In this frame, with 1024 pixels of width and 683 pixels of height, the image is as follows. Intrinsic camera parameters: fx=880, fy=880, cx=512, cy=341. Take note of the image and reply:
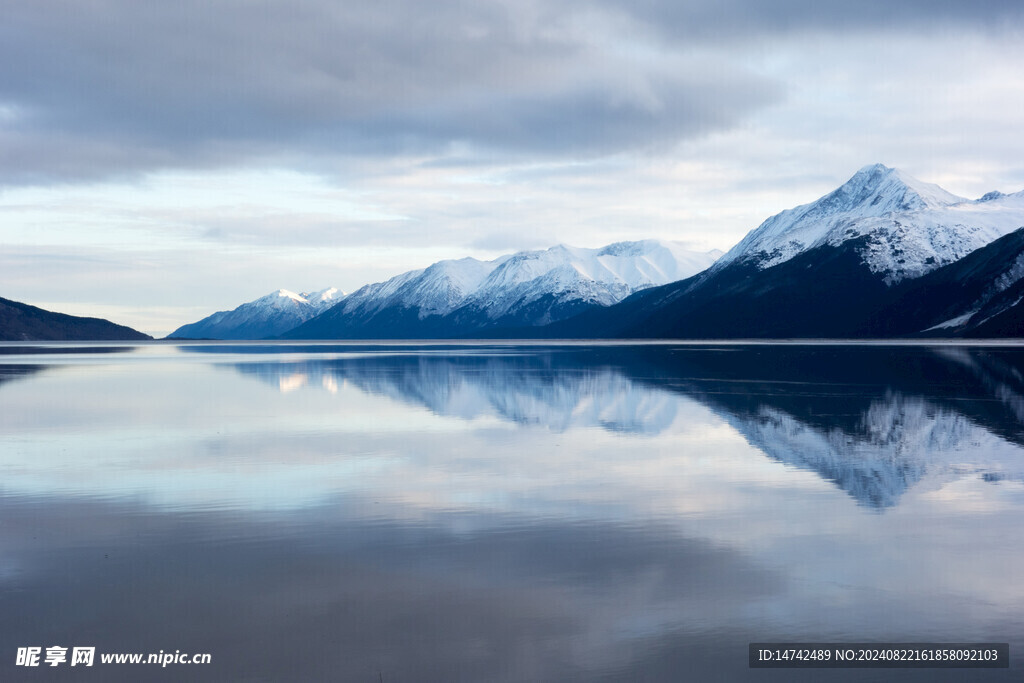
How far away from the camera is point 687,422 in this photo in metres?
47.8

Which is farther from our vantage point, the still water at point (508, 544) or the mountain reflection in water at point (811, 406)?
the mountain reflection in water at point (811, 406)

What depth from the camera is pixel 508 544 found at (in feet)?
71.4

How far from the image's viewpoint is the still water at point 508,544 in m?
15.3

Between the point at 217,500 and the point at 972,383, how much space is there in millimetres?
65528

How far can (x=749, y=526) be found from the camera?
77.4ft

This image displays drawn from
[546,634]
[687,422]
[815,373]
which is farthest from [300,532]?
[815,373]

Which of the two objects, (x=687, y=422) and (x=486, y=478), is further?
(x=687, y=422)

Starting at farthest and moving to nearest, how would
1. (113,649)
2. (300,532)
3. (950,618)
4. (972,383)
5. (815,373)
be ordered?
→ 1. (815,373)
2. (972,383)
3. (300,532)
4. (950,618)
5. (113,649)

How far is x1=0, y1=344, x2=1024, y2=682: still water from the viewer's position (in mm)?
15312

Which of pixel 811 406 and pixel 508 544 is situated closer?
pixel 508 544

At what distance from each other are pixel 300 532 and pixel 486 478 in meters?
9.19

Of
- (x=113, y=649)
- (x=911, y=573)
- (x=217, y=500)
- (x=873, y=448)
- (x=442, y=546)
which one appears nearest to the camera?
(x=113, y=649)

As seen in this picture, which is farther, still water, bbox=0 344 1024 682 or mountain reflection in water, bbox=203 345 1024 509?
mountain reflection in water, bbox=203 345 1024 509

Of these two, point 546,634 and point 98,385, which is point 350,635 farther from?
point 98,385
